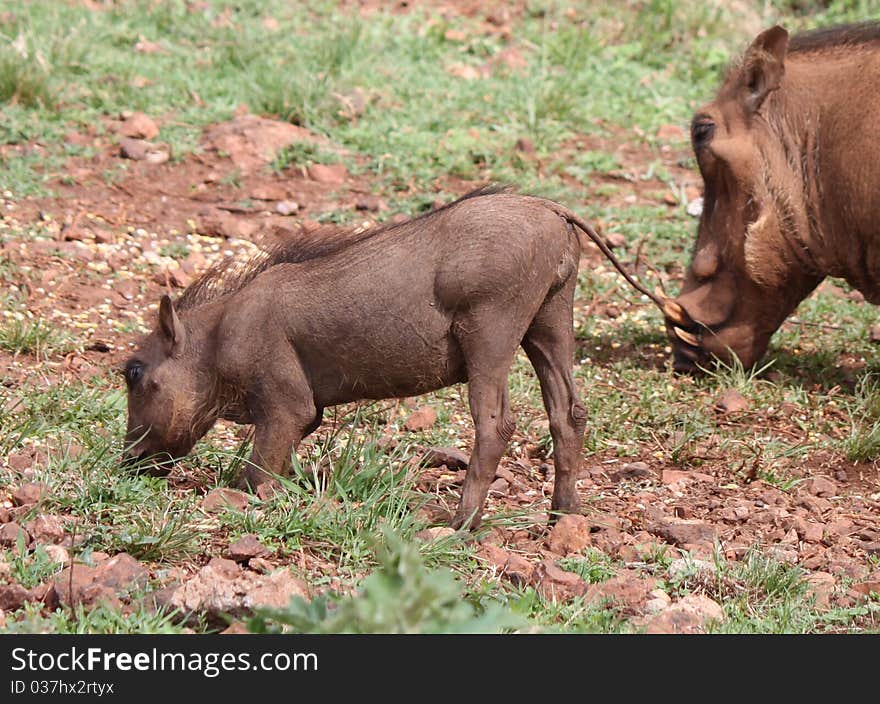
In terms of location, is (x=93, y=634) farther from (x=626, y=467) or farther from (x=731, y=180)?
(x=731, y=180)

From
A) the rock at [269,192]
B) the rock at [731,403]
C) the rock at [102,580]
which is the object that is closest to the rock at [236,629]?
the rock at [102,580]

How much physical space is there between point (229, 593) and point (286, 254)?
162 centimetres

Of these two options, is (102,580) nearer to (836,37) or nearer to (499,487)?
(499,487)

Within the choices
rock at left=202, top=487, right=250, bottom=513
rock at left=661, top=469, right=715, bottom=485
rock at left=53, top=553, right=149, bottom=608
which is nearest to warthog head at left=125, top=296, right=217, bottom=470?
rock at left=202, top=487, right=250, bottom=513

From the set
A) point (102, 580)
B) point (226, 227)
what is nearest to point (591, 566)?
point (102, 580)

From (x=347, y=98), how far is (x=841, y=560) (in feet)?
16.9

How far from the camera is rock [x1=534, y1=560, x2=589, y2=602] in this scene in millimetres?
4035

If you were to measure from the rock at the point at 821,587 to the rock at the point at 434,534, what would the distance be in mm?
1092

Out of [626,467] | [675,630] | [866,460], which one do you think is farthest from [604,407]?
[675,630]

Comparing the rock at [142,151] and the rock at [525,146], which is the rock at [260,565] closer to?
the rock at [142,151]

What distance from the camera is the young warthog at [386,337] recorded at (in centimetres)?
447

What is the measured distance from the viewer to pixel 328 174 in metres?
8.15

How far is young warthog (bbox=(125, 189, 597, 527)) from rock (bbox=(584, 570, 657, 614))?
0.58 meters
